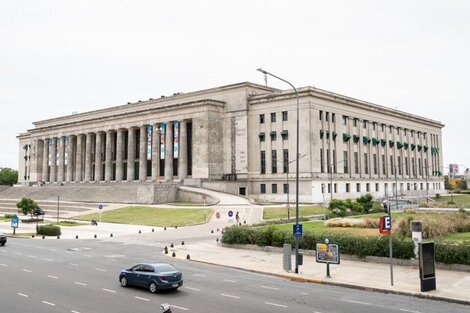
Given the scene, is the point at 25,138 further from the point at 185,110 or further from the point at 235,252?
the point at 235,252

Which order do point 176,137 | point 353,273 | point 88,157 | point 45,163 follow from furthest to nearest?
1. point 45,163
2. point 88,157
3. point 176,137
4. point 353,273

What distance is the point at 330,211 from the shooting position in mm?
63656

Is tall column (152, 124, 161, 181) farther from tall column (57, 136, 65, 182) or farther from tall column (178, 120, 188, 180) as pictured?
tall column (57, 136, 65, 182)

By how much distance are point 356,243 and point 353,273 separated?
451 cm

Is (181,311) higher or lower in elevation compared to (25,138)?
lower

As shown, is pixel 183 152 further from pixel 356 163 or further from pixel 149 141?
pixel 356 163

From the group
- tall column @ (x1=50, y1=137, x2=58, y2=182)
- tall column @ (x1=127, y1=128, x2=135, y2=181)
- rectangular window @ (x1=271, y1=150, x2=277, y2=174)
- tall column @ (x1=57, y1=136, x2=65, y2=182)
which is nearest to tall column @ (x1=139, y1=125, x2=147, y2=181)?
tall column @ (x1=127, y1=128, x2=135, y2=181)

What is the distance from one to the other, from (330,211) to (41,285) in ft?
153

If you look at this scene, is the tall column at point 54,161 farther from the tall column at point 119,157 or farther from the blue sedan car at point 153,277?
the blue sedan car at point 153,277

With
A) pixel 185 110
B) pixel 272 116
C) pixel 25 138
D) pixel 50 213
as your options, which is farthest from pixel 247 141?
pixel 25 138

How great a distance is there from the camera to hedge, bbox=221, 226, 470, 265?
26.4 metres

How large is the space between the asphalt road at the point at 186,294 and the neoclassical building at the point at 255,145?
158ft

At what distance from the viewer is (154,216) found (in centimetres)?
6769

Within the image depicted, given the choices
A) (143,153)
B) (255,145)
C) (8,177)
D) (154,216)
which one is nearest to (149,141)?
(143,153)
